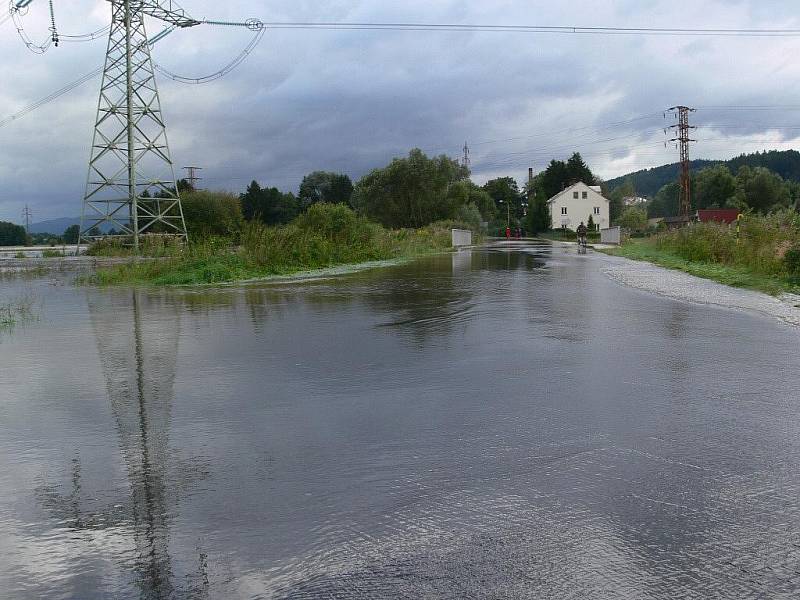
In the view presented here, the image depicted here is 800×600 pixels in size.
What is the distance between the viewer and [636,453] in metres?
4.75

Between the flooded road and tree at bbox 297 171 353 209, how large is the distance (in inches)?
4413

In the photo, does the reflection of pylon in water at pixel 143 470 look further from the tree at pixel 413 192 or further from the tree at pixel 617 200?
the tree at pixel 617 200

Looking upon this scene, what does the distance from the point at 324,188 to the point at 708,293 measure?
109 m

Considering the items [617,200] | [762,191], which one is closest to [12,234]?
[617,200]

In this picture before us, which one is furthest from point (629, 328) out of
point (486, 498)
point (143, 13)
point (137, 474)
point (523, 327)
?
point (143, 13)

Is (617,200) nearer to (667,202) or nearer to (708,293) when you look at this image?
(667,202)

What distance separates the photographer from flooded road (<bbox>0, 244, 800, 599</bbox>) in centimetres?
320

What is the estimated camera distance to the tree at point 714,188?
12500cm

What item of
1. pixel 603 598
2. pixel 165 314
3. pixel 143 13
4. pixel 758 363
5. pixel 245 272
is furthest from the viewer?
pixel 143 13

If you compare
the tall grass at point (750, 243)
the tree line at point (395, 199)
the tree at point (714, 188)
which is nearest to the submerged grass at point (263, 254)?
the tree line at point (395, 199)

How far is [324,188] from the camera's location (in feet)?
398

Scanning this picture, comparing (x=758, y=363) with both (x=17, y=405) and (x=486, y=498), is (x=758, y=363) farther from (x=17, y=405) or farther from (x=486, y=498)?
(x=17, y=405)

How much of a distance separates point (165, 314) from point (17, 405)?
676cm

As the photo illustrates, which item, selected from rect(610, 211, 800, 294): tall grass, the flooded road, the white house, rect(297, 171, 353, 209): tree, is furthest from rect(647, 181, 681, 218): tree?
the flooded road
